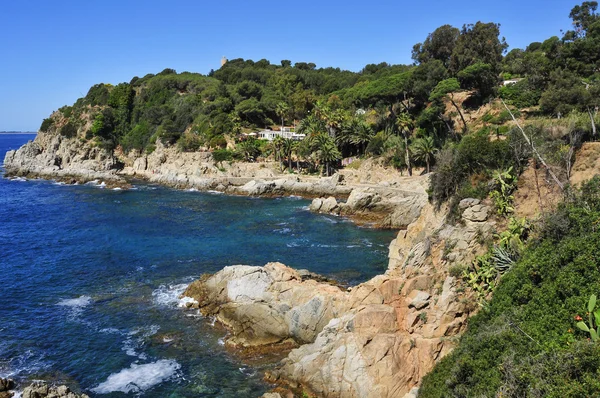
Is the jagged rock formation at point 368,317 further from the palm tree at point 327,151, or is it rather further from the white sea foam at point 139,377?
the palm tree at point 327,151

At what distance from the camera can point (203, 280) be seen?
31516mm

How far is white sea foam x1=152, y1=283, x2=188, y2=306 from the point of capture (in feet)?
99.8

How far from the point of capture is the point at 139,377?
22062 millimetres

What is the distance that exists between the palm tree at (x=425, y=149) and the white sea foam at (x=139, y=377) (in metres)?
52.1

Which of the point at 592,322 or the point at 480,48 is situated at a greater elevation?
the point at 480,48

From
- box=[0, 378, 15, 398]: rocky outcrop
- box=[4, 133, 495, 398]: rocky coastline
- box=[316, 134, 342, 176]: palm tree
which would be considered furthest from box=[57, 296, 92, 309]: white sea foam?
box=[316, 134, 342, 176]: palm tree

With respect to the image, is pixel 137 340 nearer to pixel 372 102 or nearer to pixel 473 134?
pixel 473 134

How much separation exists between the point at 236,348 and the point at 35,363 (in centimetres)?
1038

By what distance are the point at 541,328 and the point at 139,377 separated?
59.0ft

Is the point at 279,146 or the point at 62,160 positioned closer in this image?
the point at 279,146

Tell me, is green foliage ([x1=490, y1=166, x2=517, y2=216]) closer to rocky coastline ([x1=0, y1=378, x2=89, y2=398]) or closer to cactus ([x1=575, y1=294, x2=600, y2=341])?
cactus ([x1=575, y1=294, x2=600, y2=341])

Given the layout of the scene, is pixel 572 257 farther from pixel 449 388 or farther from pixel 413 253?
pixel 413 253

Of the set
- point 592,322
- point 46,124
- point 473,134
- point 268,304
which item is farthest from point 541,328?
point 46,124

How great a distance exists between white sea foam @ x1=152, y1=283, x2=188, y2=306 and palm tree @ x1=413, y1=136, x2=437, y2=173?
44560 millimetres
